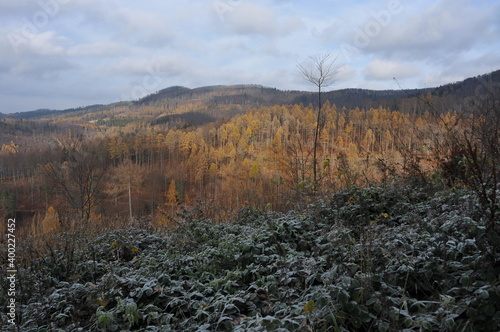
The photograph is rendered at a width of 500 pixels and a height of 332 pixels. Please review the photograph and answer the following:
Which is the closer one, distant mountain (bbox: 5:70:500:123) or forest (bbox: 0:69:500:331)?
forest (bbox: 0:69:500:331)

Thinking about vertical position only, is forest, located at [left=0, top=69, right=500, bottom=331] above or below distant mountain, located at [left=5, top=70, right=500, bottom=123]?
below

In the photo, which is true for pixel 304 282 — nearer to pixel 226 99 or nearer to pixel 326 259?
pixel 326 259

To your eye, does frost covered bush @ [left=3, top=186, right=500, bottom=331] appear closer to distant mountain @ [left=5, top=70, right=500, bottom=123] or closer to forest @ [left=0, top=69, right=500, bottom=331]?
forest @ [left=0, top=69, right=500, bottom=331]

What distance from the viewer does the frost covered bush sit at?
6.83 feet

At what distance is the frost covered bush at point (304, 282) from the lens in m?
2.08

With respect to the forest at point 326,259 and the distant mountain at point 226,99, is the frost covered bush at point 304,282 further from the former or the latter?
the distant mountain at point 226,99

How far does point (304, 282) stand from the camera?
9.58 ft

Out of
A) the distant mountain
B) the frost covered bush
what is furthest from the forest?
the distant mountain

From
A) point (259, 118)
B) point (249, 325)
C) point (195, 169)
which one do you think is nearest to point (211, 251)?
point (249, 325)

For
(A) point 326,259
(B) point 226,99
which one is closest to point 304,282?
(A) point 326,259

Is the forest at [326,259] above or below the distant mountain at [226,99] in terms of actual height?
below

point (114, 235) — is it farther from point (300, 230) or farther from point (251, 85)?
point (251, 85)

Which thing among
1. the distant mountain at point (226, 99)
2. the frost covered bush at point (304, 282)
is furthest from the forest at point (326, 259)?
the distant mountain at point (226, 99)

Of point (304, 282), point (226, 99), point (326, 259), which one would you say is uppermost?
point (226, 99)
